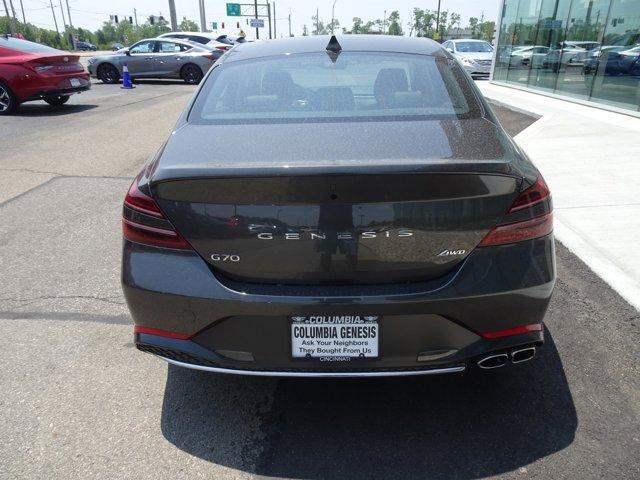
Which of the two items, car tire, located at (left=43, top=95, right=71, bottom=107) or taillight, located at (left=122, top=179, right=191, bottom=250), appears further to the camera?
car tire, located at (left=43, top=95, right=71, bottom=107)

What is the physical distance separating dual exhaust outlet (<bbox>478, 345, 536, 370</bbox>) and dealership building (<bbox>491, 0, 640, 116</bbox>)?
10017mm

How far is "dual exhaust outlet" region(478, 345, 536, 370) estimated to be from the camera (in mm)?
2234

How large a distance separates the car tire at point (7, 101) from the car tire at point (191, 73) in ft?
27.9

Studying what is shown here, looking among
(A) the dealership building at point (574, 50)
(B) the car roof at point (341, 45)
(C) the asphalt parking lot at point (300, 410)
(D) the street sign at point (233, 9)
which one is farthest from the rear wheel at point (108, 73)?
(D) the street sign at point (233, 9)

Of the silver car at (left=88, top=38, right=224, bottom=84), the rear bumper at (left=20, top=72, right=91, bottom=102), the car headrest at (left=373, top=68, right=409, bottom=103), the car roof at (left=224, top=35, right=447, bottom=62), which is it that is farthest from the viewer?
the silver car at (left=88, top=38, right=224, bottom=84)

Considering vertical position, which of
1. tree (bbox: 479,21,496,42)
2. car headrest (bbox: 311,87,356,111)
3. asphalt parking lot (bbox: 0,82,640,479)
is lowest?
tree (bbox: 479,21,496,42)

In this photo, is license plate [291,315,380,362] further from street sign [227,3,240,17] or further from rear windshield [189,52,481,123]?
street sign [227,3,240,17]

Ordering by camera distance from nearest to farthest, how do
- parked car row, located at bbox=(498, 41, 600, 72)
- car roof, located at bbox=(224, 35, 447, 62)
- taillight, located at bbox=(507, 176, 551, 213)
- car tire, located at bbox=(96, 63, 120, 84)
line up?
taillight, located at bbox=(507, 176, 551, 213)
car roof, located at bbox=(224, 35, 447, 62)
parked car row, located at bbox=(498, 41, 600, 72)
car tire, located at bbox=(96, 63, 120, 84)

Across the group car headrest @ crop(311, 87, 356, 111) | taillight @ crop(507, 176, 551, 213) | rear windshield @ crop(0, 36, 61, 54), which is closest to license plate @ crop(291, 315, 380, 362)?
taillight @ crop(507, 176, 551, 213)

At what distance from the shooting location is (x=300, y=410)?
2.58 meters

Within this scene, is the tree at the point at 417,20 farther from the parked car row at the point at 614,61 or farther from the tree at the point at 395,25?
the parked car row at the point at 614,61

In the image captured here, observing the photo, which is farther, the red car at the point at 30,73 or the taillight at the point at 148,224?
the red car at the point at 30,73

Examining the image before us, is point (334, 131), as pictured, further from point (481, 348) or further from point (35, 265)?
point (35, 265)

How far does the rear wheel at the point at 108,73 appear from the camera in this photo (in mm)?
20109
